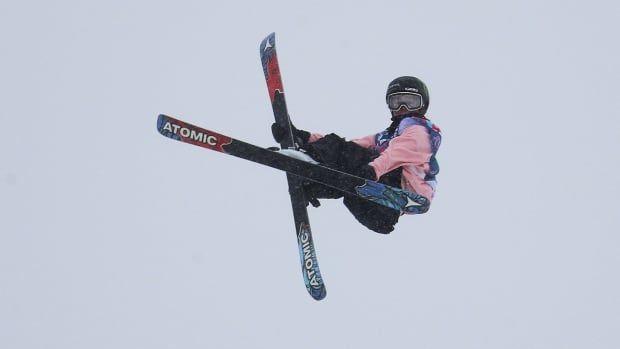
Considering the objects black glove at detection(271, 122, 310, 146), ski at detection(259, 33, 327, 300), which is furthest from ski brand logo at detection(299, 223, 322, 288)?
black glove at detection(271, 122, 310, 146)

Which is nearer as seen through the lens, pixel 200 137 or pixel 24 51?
pixel 200 137

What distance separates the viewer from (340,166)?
7555 millimetres

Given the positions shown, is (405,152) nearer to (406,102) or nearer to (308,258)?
(406,102)

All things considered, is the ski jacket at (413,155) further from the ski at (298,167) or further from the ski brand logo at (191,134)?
the ski brand logo at (191,134)

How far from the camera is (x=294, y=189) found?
776cm

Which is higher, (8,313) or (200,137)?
(8,313)

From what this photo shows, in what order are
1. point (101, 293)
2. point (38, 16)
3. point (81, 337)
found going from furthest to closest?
point (38, 16) < point (101, 293) < point (81, 337)

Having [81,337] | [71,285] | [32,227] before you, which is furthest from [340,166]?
[32,227]

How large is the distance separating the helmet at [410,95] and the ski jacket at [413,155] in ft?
0.52

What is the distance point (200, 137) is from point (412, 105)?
5.90 ft

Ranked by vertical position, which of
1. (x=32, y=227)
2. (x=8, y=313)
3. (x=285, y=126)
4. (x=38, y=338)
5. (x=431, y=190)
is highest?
(x=32, y=227)

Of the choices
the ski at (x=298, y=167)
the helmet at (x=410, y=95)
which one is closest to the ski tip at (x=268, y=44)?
the helmet at (x=410, y=95)

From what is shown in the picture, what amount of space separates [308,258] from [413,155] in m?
1.26

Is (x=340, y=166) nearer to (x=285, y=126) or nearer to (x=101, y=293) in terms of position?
(x=285, y=126)
